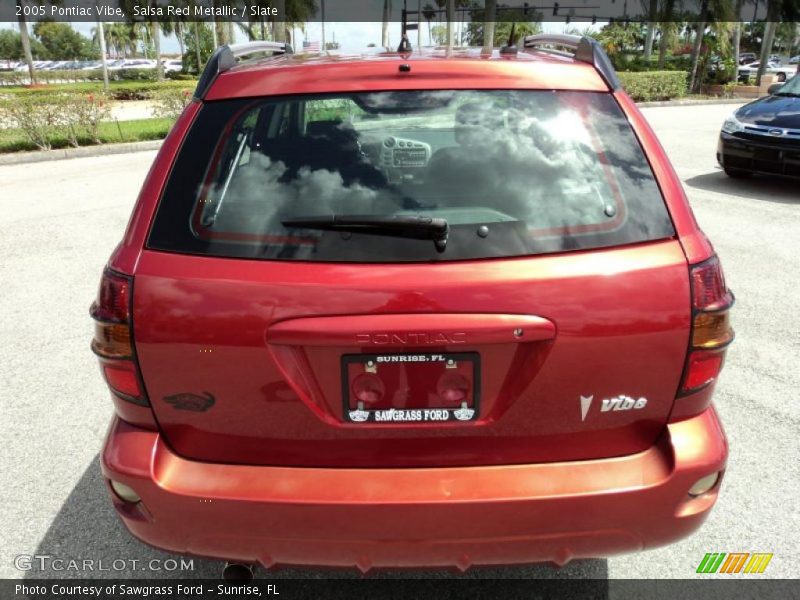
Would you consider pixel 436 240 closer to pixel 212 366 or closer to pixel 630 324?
pixel 630 324

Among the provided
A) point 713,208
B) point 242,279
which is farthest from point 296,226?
point 713,208

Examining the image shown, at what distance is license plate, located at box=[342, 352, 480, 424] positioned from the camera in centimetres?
179

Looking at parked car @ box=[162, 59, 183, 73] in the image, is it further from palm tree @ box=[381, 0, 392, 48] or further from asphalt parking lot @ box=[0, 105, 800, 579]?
asphalt parking lot @ box=[0, 105, 800, 579]

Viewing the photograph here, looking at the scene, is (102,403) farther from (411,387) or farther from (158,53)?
(158,53)

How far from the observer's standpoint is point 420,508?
1803mm

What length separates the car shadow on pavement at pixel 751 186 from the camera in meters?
9.01

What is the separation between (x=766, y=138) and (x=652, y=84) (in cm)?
1870

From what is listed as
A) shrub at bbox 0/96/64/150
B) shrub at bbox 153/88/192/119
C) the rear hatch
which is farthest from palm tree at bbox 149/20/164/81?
the rear hatch

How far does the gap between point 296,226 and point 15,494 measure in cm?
217

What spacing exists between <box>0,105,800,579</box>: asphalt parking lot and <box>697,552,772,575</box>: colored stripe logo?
0.04 m

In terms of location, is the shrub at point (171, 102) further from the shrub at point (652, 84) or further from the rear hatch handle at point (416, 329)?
the shrub at point (652, 84)

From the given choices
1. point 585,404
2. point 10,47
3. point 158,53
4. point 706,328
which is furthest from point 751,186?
point 10,47

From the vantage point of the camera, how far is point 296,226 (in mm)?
1877

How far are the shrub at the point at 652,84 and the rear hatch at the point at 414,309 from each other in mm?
25404
